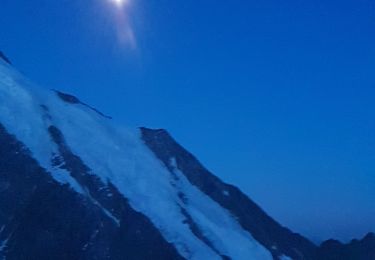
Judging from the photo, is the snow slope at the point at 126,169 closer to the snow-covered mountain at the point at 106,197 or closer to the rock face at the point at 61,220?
the snow-covered mountain at the point at 106,197

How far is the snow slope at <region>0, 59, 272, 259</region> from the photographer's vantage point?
87188mm

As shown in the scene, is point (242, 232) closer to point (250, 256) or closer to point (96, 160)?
point (250, 256)

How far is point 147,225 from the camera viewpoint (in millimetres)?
86750

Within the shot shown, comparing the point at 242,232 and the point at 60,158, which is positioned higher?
the point at 242,232

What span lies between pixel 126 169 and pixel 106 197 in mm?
12656

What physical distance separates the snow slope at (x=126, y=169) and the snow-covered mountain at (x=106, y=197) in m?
0.24

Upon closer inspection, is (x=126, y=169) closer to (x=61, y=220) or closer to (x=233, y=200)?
(x=61, y=220)

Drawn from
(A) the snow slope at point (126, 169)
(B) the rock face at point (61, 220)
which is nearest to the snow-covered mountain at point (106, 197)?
(B) the rock face at point (61, 220)

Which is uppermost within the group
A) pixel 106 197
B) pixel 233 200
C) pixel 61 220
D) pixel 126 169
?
pixel 233 200

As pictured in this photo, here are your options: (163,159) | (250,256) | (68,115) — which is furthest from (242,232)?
(68,115)

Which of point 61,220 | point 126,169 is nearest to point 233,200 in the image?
point 126,169

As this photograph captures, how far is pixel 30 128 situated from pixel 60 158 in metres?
6.97

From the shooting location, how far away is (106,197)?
86.4 metres

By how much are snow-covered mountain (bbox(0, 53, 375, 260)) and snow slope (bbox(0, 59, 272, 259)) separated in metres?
0.24
